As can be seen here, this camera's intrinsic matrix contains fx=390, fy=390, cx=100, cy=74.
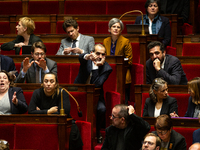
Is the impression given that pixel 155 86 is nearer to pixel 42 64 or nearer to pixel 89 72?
pixel 89 72

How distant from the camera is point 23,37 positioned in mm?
1718

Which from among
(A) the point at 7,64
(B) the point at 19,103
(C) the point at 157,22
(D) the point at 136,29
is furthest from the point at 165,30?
(B) the point at 19,103

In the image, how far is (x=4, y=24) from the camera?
212 cm

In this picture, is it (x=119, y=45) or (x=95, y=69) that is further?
(x=119, y=45)

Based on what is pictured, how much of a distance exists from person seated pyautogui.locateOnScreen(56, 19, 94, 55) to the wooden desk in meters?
0.53

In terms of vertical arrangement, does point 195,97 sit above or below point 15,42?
below

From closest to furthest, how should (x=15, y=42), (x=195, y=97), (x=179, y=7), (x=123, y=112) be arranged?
1. (x=123, y=112)
2. (x=195, y=97)
3. (x=15, y=42)
4. (x=179, y=7)

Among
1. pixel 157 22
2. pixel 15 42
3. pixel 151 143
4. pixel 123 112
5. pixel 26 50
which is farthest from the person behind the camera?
pixel 157 22

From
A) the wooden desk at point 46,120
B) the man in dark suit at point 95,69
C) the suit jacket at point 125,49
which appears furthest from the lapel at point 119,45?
the wooden desk at point 46,120

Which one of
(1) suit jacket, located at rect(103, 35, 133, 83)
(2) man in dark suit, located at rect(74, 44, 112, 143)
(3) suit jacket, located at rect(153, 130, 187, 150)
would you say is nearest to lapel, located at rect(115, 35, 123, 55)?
(1) suit jacket, located at rect(103, 35, 133, 83)

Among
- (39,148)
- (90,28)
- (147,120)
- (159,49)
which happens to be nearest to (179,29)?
(90,28)

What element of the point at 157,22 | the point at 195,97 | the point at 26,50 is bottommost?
the point at 195,97

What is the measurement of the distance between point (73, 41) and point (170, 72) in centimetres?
47

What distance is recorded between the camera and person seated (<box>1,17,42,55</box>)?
1680 mm
